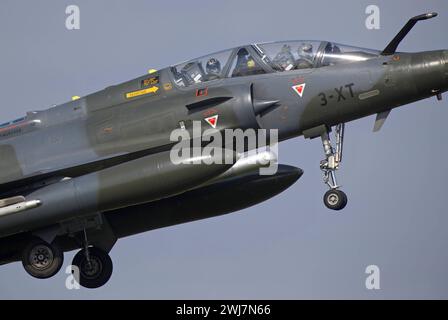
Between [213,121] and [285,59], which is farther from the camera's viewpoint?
[285,59]

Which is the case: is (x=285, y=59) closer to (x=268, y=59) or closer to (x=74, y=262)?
(x=268, y=59)

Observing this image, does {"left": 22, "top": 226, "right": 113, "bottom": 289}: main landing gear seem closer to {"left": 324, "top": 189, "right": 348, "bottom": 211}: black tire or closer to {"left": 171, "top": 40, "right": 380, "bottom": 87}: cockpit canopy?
{"left": 171, "top": 40, "right": 380, "bottom": 87}: cockpit canopy

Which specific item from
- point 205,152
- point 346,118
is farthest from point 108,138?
point 346,118

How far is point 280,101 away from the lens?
18125mm

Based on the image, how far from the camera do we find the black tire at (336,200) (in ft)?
58.1

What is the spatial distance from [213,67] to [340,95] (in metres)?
2.17

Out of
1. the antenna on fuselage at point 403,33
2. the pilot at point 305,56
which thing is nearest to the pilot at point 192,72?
the pilot at point 305,56

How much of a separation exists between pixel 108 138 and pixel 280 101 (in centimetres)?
286

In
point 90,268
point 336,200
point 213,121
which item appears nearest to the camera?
point 336,200

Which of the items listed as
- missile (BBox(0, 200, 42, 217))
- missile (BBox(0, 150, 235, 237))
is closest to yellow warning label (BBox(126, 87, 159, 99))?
missile (BBox(0, 150, 235, 237))

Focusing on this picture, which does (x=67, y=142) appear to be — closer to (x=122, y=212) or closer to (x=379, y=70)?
(x=122, y=212)

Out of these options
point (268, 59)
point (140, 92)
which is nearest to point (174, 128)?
point (140, 92)

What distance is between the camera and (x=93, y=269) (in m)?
19.5

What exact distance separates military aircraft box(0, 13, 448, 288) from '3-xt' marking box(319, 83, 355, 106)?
16mm
